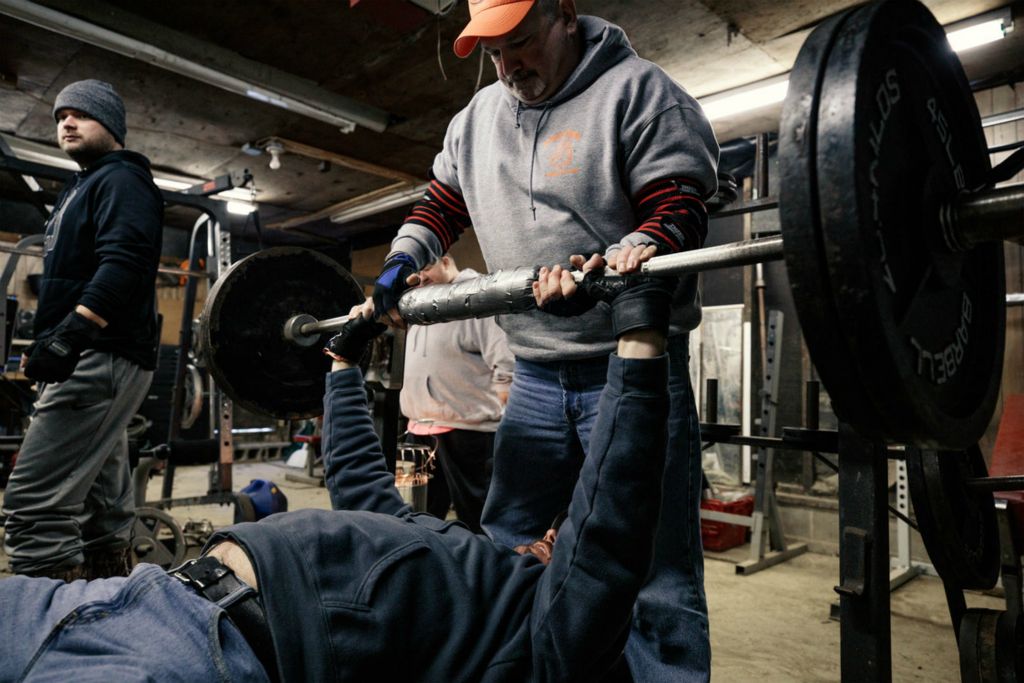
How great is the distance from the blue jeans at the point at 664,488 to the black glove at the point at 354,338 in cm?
33

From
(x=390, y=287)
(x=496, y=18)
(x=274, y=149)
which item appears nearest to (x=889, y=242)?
(x=496, y=18)

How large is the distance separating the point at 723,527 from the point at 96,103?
11.8 feet

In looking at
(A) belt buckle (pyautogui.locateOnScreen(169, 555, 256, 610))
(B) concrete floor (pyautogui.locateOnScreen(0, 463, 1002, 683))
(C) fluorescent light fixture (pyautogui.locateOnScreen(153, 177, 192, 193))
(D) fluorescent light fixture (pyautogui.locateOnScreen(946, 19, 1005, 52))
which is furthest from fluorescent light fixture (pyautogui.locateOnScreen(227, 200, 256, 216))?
(A) belt buckle (pyautogui.locateOnScreen(169, 555, 256, 610))

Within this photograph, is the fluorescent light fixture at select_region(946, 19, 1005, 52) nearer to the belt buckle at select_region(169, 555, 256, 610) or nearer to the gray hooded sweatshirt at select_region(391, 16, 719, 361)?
the gray hooded sweatshirt at select_region(391, 16, 719, 361)

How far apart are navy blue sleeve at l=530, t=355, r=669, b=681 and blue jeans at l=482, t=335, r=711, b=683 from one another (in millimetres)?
412

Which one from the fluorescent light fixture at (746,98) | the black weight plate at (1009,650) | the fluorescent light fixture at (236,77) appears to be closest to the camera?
the black weight plate at (1009,650)

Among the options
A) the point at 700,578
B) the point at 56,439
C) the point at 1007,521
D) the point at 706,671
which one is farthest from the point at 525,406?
the point at 56,439

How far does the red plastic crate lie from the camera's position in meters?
3.81

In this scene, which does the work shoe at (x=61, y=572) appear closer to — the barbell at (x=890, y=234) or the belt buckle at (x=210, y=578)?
the belt buckle at (x=210, y=578)

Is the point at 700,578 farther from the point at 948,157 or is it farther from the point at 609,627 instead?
the point at 948,157

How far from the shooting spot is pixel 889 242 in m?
0.79

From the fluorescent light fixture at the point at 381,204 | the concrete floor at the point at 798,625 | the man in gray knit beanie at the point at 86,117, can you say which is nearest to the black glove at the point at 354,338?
the man in gray knit beanie at the point at 86,117

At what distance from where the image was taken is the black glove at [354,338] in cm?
135

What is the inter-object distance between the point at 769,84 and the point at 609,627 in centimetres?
393
